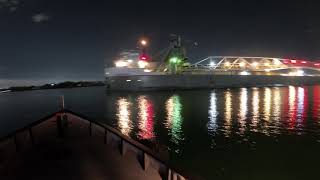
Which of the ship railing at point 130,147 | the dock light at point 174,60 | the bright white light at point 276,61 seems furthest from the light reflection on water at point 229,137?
the bright white light at point 276,61

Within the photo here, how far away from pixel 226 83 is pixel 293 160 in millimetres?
117209

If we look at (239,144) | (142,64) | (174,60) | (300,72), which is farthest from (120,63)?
(300,72)

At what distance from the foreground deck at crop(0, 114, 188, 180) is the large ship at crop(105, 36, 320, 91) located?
8965 centimetres

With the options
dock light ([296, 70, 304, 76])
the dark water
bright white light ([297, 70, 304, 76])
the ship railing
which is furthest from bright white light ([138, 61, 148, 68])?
bright white light ([297, 70, 304, 76])

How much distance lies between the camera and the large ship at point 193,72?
109300mm

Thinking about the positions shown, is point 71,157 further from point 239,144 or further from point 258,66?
point 258,66

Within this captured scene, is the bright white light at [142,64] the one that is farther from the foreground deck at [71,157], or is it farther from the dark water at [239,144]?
the foreground deck at [71,157]

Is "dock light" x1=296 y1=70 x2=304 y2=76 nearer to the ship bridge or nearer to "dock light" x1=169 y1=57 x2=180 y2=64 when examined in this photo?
the ship bridge

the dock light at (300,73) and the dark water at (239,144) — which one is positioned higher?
the dock light at (300,73)

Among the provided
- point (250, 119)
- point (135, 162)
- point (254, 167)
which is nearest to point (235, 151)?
point (254, 167)

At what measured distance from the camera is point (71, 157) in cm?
1378

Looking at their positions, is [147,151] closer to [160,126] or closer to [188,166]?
[188,166]

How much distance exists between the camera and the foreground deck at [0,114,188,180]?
11375 mm

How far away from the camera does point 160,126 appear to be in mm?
35688
